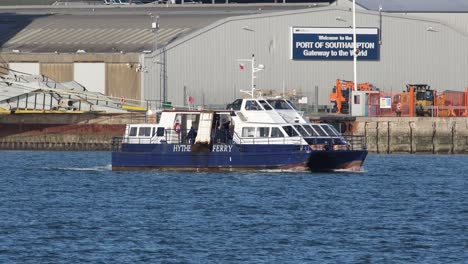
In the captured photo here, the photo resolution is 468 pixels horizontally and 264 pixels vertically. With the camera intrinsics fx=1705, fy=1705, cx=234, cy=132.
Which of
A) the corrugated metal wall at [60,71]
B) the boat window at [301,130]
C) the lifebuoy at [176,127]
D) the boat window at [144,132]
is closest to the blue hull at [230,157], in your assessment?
the boat window at [144,132]

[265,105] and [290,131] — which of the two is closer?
[290,131]

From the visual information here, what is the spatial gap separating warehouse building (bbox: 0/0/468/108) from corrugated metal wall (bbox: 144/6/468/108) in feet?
0.20

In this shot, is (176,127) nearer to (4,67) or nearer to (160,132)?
(160,132)

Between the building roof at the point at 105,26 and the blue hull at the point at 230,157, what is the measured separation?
30559mm

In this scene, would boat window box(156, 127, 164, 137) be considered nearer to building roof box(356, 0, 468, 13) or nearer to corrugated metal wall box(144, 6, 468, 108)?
corrugated metal wall box(144, 6, 468, 108)

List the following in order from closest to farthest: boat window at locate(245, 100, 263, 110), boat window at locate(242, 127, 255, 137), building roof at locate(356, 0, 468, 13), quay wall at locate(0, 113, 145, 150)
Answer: boat window at locate(242, 127, 255, 137), boat window at locate(245, 100, 263, 110), quay wall at locate(0, 113, 145, 150), building roof at locate(356, 0, 468, 13)

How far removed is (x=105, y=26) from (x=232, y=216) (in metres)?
56.1

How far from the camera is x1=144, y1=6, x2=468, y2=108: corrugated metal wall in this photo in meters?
103

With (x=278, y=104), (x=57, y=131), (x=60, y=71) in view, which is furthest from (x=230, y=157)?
(x=60, y=71)

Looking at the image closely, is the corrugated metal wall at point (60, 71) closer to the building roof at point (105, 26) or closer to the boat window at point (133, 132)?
the building roof at point (105, 26)

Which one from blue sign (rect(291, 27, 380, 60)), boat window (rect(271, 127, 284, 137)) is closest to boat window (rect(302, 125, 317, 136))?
boat window (rect(271, 127, 284, 137))

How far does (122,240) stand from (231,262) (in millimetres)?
5067

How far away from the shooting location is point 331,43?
10431 cm

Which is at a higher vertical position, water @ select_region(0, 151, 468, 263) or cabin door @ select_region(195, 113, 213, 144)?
cabin door @ select_region(195, 113, 213, 144)
